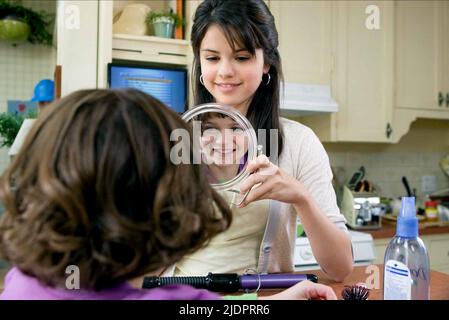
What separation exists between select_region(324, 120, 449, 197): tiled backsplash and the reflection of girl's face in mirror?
172 cm

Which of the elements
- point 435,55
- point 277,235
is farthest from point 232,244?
point 435,55

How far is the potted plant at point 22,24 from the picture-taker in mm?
1892

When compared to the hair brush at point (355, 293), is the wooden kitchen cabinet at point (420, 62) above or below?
above

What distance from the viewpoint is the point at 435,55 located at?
2.30 metres

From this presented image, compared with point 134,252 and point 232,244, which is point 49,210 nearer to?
point 134,252

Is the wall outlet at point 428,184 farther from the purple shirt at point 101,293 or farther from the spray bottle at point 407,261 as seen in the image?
the purple shirt at point 101,293

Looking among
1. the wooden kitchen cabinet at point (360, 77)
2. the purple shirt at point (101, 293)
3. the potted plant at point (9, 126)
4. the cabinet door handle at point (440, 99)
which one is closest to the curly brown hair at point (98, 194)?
the purple shirt at point (101, 293)

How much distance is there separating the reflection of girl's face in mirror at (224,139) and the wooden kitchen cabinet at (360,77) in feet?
4.89

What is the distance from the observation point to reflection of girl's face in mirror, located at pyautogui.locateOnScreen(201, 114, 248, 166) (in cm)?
63

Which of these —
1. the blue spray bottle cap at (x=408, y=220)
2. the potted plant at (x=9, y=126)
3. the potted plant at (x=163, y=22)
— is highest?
the potted plant at (x=163, y=22)

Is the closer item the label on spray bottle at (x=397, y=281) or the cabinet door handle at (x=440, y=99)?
the label on spray bottle at (x=397, y=281)

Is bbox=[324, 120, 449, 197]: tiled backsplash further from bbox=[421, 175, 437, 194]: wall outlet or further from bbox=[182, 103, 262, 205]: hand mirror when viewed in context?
bbox=[182, 103, 262, 205]: hand mirror

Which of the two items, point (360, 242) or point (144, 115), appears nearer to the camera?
point (144, 115)

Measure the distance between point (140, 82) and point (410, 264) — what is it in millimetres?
1338
